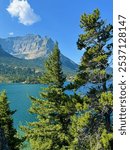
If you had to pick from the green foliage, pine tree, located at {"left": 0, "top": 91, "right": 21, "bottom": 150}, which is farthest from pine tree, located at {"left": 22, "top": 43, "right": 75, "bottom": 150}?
the green foliage

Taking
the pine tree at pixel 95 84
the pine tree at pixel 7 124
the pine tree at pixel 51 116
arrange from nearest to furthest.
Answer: the pine tree at pixel 95 84, the pine tree at pixel 51 116, the pine tree at pixel 7 124

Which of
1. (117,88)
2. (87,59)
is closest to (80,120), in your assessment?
(87,59)

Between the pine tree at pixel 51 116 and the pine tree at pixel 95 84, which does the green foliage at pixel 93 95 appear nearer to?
the pine tree at pixel 95 84

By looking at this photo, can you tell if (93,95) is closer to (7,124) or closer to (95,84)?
(95,84)

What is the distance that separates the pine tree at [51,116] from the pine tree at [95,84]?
1048 centimetres

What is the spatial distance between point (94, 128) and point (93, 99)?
1.72 metres

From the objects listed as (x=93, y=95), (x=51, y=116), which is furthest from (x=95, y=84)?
(x=51, y=116)

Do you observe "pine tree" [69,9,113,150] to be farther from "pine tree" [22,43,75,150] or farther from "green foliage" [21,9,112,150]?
"pine tree" [22,43,75,150]

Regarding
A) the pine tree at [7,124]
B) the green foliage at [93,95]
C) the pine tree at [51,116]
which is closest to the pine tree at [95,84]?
the green foliage at [93,95]

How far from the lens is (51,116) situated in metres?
30.8

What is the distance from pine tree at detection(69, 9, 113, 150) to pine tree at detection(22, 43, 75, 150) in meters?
10.5

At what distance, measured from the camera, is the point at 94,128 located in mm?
18109

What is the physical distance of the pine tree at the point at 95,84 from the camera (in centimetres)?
1762

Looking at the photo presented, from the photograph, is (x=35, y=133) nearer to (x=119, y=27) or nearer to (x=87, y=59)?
(x=87, y=59)
